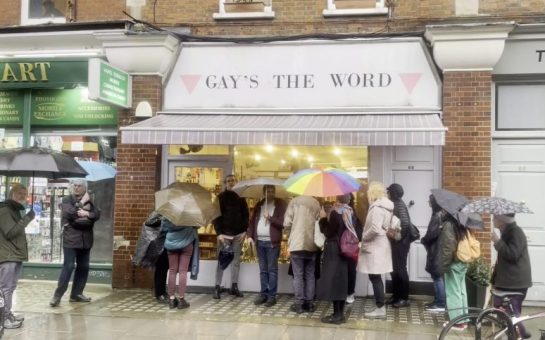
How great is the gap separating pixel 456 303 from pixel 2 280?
532cm

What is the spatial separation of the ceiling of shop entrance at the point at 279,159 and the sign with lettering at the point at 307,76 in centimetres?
78

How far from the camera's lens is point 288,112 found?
31.0 ft

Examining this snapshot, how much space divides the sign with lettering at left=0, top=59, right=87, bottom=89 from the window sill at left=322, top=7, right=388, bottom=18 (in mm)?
4174

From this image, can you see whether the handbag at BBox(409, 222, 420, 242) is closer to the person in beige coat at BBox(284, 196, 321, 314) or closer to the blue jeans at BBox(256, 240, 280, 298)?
the person in beige coat at BBox(284, 196, 321, 314)

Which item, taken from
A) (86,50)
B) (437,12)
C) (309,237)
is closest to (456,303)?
(309,237)

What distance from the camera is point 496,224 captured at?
247 inches

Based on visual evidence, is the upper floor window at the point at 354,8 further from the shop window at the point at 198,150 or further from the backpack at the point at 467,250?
the backpack at the point at 467,250

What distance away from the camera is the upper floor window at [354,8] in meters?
9.42

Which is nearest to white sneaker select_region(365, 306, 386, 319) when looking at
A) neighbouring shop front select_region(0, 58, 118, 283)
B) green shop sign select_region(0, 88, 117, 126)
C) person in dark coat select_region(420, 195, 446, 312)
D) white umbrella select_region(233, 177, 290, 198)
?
person in dark coat select_region(420, 195, 446, 312)

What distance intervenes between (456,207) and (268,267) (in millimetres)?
2949

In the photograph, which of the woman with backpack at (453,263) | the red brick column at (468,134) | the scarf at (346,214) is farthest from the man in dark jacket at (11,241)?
the red brick column at (468,134)

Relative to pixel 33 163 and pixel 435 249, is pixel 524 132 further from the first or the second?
pixel 33 163

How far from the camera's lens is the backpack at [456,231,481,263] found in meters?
6.99

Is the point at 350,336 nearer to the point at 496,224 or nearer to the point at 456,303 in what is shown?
the point at 456,303
